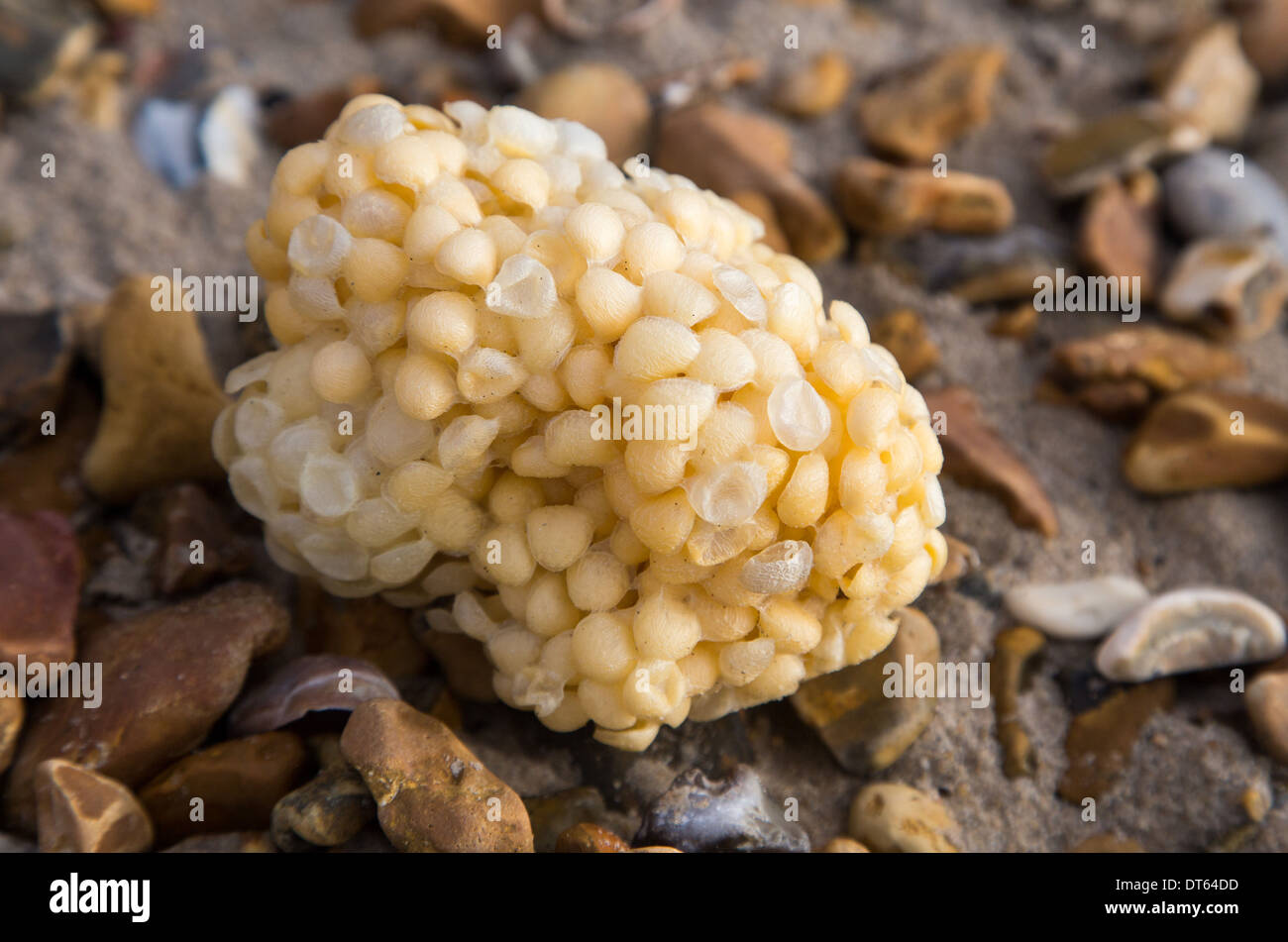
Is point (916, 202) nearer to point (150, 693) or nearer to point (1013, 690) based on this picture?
point (1013, 690)

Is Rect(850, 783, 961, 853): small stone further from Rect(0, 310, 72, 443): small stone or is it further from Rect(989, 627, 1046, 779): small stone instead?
Rect(0, 310, 72, 443): small stone

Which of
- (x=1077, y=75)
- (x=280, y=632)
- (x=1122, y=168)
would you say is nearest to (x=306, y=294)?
Answer: (x=280, y=632)

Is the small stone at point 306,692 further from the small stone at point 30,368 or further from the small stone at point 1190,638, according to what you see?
the small stone at point 1190,638

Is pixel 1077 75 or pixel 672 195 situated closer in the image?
pixel 672 195

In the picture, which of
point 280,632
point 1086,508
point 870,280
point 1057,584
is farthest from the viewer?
point 870,280

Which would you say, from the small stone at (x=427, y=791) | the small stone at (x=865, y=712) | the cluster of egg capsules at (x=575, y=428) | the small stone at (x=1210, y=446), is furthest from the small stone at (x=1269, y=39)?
the small stone at (x=427, y=791)
